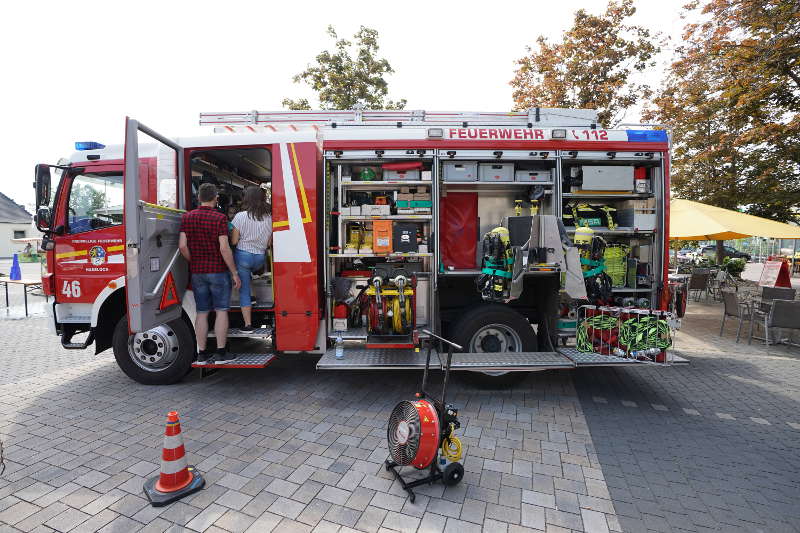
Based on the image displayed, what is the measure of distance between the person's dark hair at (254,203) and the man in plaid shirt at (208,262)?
0.30 metres

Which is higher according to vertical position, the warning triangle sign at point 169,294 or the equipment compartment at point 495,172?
the equipment compartment at point 495,172

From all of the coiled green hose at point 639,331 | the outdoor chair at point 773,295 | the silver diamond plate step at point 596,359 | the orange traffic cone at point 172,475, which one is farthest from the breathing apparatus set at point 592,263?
the outdoor chair at point 773,295

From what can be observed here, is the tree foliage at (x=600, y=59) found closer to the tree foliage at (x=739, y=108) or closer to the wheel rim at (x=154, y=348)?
the tree foliage at (x=739, y=108)

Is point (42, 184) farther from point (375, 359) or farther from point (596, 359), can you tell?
point (596, 359)

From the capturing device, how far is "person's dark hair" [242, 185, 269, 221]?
4.54 meters

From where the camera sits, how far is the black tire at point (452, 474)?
279 centimetres

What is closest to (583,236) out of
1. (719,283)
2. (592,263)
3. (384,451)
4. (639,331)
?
(592,263)

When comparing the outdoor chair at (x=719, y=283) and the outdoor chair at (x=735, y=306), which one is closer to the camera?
the outdoor chair at (x=735, y=306)

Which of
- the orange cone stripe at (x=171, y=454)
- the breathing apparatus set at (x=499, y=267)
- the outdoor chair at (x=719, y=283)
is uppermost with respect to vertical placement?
the breathing apparatus set at (x=499, y=267)

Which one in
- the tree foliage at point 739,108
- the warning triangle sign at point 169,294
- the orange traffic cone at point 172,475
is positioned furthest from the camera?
the tree foliage at point 739,108

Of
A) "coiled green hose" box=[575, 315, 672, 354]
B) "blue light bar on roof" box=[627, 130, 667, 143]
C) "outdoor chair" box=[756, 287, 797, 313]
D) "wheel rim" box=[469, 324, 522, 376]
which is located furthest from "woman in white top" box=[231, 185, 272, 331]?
"outdoor chair" box=[756, 287, 797, 313]

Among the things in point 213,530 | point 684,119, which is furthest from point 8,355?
point 684,119

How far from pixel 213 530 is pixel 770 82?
14234 mm

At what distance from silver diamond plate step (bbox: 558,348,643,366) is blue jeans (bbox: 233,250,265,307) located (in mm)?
3827
